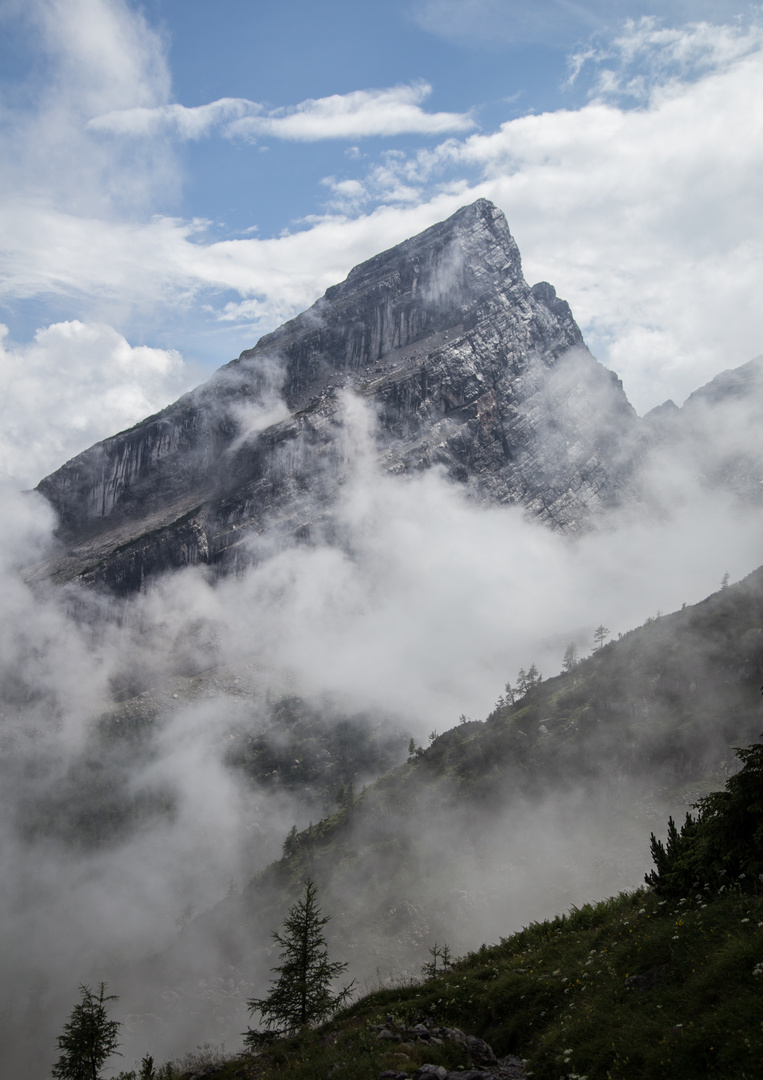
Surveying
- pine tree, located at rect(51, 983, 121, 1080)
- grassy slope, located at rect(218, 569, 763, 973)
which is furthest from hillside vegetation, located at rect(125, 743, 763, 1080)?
grassy slope, located at rect(218, 569, 763, 973)

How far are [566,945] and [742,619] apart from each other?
10846 cm

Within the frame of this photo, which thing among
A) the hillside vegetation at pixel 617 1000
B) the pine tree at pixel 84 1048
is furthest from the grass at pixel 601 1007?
the pine tree at pixel 84 1048

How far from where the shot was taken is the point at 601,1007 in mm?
21516

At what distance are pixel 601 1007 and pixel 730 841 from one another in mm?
8267

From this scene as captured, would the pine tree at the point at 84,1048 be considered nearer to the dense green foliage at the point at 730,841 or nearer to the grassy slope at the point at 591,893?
the grassy slope at the point at 591,893

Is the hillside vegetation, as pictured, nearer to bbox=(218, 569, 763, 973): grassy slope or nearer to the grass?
the grass

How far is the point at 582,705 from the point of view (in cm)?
12500

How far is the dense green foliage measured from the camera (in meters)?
23.7

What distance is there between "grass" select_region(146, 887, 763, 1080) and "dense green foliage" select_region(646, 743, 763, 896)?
84 cm

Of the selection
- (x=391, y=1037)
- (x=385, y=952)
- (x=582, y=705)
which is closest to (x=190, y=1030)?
(x=385, y=952)

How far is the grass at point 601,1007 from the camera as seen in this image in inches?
685


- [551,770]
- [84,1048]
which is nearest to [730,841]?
[84,1048]

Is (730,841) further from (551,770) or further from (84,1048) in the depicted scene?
(551,770)

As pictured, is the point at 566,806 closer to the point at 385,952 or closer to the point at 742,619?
the point at 385,952
